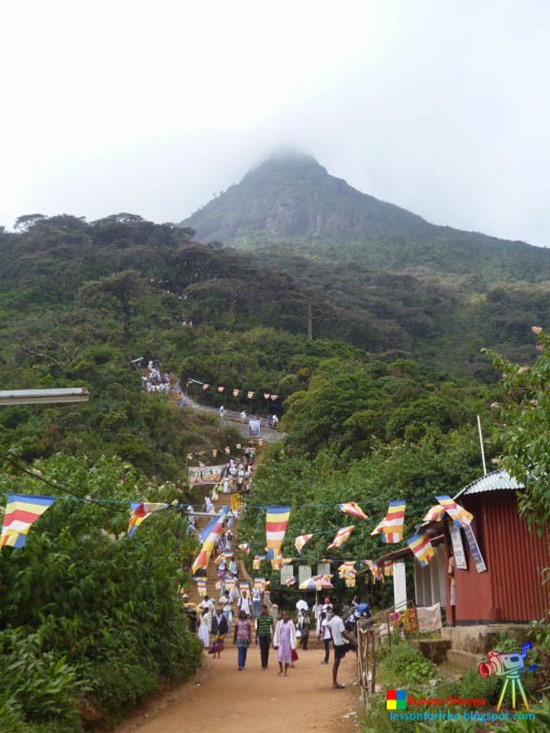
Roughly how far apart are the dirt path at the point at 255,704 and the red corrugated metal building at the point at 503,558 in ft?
9.24

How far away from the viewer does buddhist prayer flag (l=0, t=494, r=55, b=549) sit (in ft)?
29.6

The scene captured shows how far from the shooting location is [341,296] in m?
74.6

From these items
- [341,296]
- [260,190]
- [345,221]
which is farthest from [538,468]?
[260,190]

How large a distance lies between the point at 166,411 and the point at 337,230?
115 metres

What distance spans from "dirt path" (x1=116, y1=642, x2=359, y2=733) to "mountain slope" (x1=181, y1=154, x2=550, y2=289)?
86387 mm

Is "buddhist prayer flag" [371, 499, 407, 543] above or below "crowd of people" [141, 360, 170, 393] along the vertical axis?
below

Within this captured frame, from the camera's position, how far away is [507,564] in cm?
1255

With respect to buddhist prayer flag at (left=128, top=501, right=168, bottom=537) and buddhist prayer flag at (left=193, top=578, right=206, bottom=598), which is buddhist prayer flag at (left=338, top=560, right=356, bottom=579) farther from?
buddhist prayer flag at (left=128, top=501, right=168, bottom=537)

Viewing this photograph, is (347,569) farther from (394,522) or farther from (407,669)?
(407,669)

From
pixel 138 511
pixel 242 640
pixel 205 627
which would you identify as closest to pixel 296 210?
pixel 205 627

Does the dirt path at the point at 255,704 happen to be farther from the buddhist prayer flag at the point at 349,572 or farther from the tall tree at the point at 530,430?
the buddhist prayer flag at the point at 349,572

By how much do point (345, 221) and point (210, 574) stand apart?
132 meters

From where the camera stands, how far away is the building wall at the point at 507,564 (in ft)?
40.3

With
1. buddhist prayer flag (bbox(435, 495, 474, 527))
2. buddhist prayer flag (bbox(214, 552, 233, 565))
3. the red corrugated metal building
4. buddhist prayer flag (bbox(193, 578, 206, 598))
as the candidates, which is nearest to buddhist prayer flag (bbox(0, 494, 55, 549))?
buddhist prayer flag (bbox(435, 495, 474, 527))
